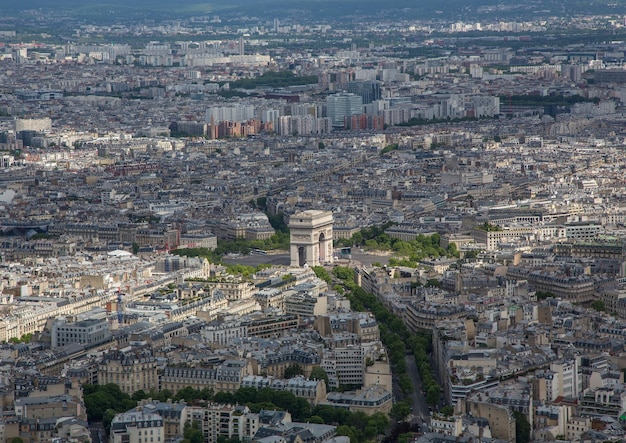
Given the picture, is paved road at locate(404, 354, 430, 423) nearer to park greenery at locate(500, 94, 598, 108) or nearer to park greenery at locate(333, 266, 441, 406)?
park greenery at locate(333, 266, 441, 406)

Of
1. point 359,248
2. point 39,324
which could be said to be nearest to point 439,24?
point 359,248

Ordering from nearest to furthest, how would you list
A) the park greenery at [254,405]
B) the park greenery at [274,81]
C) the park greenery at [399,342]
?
the park greenery at [254,405] < the park greenery at [399,342] < the park greenery at [274,81]

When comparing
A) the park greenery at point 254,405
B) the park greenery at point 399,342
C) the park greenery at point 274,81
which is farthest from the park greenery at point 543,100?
the park greenery at point 254,405

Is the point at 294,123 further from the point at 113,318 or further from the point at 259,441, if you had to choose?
the point at 259,441

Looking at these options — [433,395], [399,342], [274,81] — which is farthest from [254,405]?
[274,81]

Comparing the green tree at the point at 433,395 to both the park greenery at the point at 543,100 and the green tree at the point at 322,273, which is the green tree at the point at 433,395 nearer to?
the green tree at the point at 322,273

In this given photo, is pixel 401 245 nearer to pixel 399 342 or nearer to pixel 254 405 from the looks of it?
pixel 399 342

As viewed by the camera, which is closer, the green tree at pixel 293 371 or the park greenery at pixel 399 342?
the park greenery at pixel 399 342
